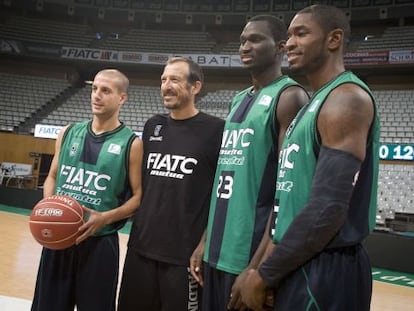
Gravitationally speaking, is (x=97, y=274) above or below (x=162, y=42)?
below

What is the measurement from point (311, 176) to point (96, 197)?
3.77 feet

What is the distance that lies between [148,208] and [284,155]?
2.79ft

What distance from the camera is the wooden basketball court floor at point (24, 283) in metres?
3.22

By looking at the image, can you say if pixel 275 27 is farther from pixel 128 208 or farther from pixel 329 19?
pixel 128 208

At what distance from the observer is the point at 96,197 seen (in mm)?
2045

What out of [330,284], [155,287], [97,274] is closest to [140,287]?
[155,287]

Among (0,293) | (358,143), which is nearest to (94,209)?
(358,143)

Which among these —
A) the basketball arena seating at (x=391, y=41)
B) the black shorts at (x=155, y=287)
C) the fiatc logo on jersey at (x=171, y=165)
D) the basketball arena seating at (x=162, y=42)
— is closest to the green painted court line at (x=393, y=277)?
the black shorts at (x=155, y=287)

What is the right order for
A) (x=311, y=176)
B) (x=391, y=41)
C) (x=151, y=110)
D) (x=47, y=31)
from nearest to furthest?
(x=311, y=176)
(x=391, y=41)
(x=151, y=110)
(x=47, y=31)

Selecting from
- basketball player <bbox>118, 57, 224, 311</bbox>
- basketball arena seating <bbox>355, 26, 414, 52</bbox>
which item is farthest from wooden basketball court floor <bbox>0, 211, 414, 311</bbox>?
basketball arena seating <bbox>355, 26, 414, 52</bbox>

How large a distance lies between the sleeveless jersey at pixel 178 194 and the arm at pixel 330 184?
0.77 metres

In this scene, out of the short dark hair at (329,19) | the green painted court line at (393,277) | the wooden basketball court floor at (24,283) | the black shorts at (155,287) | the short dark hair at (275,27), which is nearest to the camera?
the short dark hair at (329,19)

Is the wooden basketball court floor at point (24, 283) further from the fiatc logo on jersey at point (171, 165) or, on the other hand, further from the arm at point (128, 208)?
the fiatc logo on jersey at point (171, 165)

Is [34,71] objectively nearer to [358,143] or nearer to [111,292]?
[111,292]
